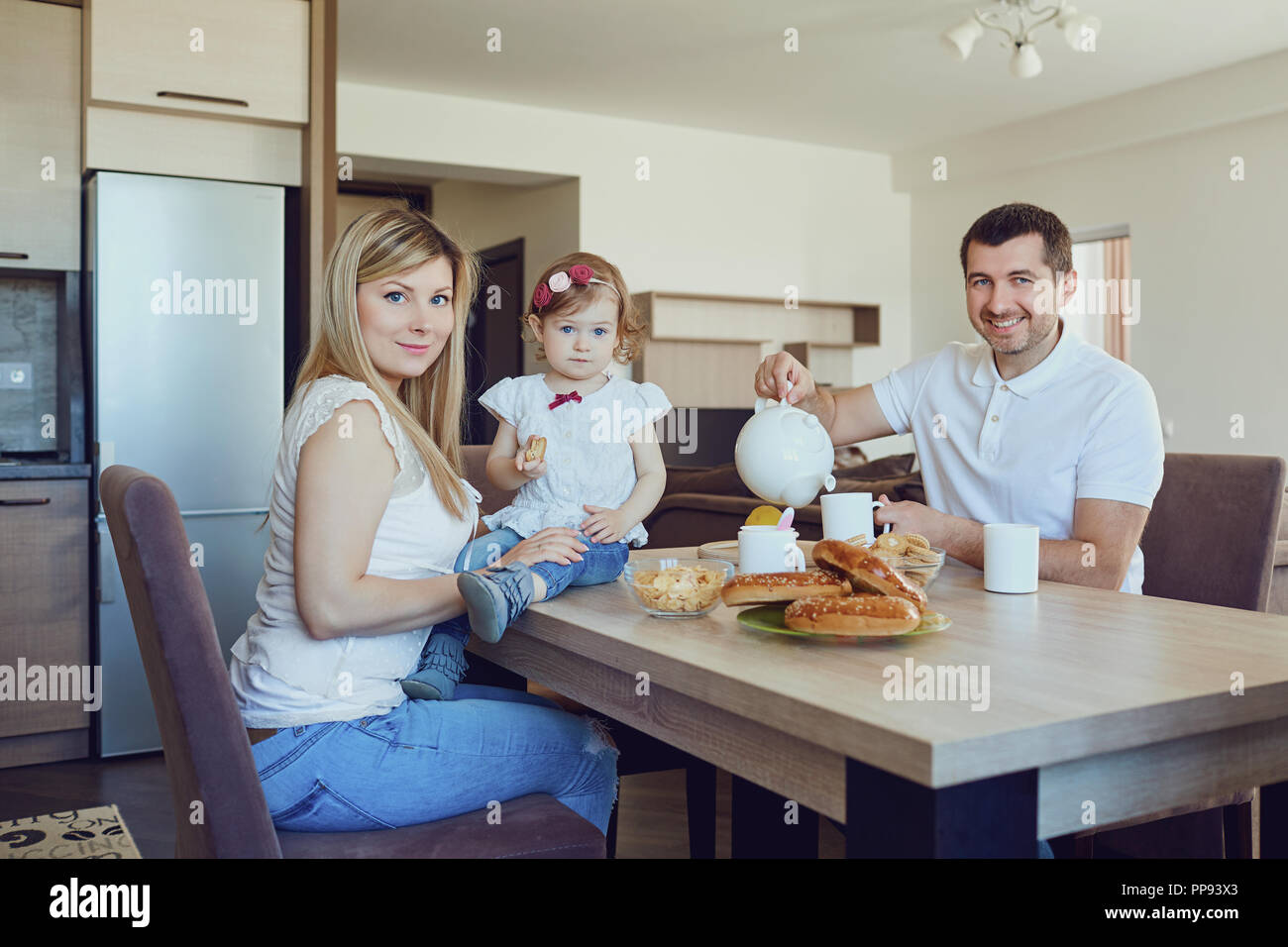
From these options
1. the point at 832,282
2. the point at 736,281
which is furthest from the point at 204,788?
the point at 832,282

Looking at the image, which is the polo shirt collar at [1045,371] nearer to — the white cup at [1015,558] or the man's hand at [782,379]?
the man's hand at [782,379]

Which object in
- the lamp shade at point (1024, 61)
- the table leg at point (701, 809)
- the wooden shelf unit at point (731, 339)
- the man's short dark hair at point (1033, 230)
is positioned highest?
the lamp shade at point (1024, 61)

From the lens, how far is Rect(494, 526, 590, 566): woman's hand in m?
1.40

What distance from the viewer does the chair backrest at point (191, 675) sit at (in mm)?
969

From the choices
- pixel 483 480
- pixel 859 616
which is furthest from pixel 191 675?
pixel 483 480

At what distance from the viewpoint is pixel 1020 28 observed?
4863 mm

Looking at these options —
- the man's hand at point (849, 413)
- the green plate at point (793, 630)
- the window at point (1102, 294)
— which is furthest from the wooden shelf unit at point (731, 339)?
the green plate at point (793, 630)

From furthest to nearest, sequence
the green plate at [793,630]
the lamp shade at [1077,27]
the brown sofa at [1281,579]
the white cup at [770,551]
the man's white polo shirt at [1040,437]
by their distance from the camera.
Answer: the lamp shade at [1077,27] < the brown sofa at [1281,579] < the man's white polo shirt at [1040,437] < the white cup at [770,551] < the green plate at [793,630]

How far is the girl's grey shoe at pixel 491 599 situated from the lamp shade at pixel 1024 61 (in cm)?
452

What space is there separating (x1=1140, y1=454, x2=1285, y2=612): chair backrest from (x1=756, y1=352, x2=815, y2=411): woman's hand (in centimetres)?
73

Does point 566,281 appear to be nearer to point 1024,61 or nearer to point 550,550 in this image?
point 550,550

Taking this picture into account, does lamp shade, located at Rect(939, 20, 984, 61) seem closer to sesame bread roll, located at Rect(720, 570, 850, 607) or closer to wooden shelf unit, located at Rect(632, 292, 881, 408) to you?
wooden shelf unit, located at Rect(632, 292, 881, 408)

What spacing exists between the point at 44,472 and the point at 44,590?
35cm
